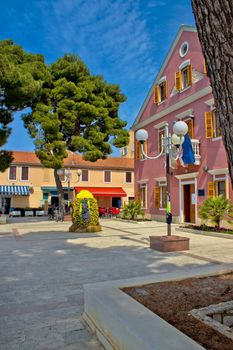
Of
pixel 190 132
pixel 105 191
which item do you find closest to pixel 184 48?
pixel 190 132

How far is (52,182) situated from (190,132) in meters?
22.6

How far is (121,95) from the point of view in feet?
80.7

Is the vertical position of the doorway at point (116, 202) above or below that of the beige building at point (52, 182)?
below

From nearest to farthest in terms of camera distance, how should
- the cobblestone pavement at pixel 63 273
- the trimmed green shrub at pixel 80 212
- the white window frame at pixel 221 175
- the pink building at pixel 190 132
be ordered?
the cobblestone pavement at pixel 63 273 → the trimmed green shrub at pixel 80 212 → the white window frame at pixel 221 175 → the pink building at pixel 190 132

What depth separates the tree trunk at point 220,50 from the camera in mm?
2291

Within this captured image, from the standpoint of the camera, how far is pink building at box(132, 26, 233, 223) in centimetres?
1596

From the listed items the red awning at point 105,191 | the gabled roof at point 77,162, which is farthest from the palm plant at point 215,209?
the gabled roof at point 77,162

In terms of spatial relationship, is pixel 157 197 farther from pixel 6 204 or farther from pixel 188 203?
pixel 6 204

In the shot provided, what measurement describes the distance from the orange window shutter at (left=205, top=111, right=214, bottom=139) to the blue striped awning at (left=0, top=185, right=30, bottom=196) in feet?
78.8

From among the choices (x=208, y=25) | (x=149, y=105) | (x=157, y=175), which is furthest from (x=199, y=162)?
(x=208, y=25)

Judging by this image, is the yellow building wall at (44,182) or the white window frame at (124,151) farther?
the white window frame at (124,151)

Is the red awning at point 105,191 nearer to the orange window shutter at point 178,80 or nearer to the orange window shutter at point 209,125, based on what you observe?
the orange window shutter at point 178,80

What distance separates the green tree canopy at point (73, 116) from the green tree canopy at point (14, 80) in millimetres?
1216

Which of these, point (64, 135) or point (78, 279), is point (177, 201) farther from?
point (78, 279)
